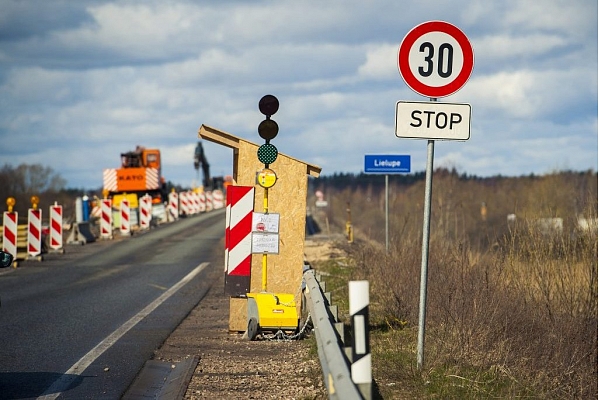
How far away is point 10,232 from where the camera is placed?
22219 mm

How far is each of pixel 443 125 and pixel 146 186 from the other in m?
41.9

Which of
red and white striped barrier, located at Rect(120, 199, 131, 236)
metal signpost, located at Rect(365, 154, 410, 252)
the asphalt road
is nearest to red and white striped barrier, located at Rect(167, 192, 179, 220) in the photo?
red and white striped barrier, located at Rect(120, 199, 131, 236)

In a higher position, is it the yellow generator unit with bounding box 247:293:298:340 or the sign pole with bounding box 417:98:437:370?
the sign pole with bounding box 417:98:437:370

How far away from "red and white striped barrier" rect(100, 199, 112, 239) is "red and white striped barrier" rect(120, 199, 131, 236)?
5.92ft

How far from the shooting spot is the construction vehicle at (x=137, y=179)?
47438 millimetres

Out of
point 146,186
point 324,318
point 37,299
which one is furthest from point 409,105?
point 146,186

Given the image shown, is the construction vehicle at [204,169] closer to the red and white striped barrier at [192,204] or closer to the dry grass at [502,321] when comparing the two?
the red and white striped barrier at [192,204]

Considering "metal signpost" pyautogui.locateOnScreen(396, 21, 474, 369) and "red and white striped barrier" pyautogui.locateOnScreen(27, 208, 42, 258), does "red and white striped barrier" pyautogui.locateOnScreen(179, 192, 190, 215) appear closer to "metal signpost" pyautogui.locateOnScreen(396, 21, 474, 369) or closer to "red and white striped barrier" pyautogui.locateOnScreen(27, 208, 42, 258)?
"red and white striped barrier" pyautogui.locateOnScreen(27, 208, 42, 258)

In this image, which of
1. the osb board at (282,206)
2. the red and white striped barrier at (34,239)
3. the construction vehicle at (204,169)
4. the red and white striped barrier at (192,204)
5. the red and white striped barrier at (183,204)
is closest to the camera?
the osb board at (282,206)

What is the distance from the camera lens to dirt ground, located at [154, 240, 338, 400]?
7695mm

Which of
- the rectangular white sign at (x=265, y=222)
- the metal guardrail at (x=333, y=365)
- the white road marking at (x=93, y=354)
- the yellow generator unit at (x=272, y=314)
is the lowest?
the white road marking at (x=93, y=354)

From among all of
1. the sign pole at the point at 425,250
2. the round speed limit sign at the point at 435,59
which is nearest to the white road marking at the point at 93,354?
the sign pole at the point at 425,250

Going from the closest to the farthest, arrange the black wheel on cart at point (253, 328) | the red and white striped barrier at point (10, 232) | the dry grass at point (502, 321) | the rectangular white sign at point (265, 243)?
the dry grass at point (502, 321) → the black wheel on cart at point (253, 328) → the rectangular white sign at point (265, 243) → the red and white striped barrier at point (10, 232)

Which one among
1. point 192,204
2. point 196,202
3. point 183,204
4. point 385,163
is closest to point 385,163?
point 385,163
